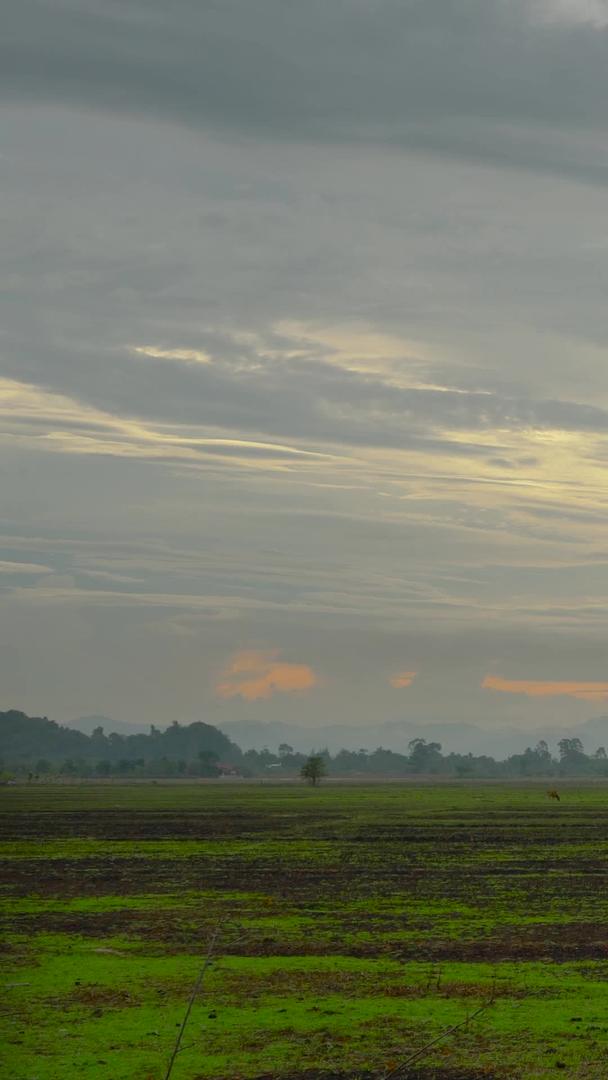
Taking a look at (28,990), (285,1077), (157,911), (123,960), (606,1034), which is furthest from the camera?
(157,911)

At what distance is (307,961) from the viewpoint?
26172 mm

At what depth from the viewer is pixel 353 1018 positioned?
20875 millimetres

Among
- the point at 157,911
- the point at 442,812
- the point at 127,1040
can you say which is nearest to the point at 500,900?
the point at 157,911

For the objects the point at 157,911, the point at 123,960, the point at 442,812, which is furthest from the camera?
the point at 442,812

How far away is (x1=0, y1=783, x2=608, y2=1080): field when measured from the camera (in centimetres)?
1880

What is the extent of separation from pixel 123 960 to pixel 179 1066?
8.64 metres

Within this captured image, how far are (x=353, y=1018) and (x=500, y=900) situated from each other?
16052 mm

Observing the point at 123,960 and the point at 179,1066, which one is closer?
the point at 179,1066

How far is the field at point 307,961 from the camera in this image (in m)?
18.8

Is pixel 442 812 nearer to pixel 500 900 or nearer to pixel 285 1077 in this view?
pixel 500 900

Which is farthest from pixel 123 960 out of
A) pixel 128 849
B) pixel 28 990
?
pixel 128 849

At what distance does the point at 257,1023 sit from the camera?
68.2 feet

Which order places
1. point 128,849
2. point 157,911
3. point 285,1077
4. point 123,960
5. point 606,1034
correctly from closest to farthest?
point 285,1077
point 606,1034
point 123,960
point 157,911
point 128,849

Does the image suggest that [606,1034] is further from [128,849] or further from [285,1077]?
[128,849]
